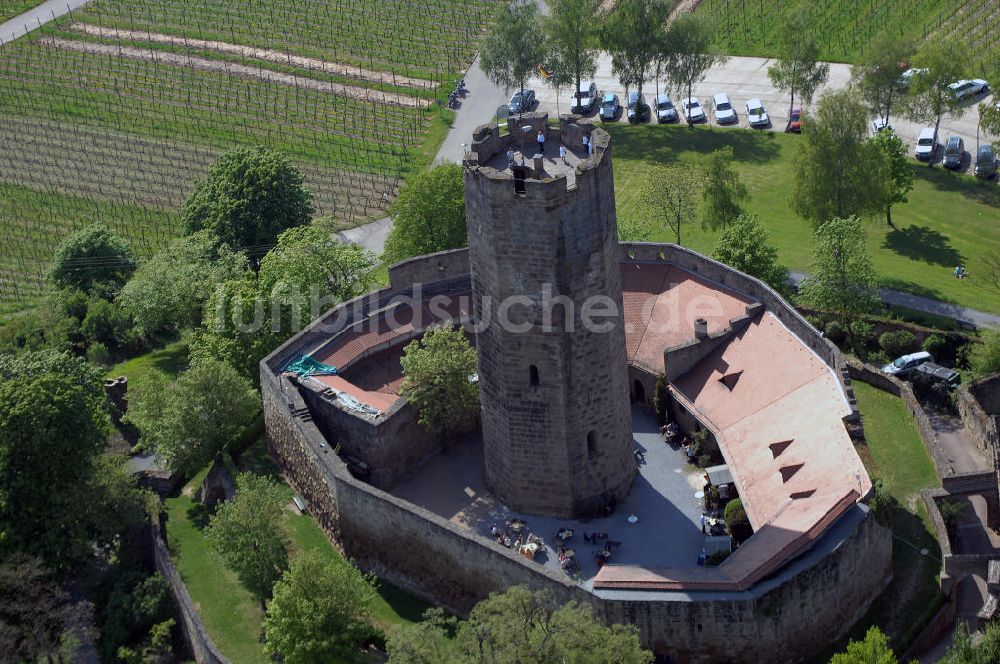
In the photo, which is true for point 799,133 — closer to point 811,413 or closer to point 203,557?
point 811,413

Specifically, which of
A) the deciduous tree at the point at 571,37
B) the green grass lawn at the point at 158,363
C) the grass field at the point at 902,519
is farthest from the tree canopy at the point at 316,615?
the deciduous tree at the point at 571,37

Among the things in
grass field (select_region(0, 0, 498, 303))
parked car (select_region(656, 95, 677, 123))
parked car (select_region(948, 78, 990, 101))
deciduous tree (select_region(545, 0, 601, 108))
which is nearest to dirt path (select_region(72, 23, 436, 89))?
grass field (select_region(0, 0, 498, 303))

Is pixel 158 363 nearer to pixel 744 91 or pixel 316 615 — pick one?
pixel 316 615

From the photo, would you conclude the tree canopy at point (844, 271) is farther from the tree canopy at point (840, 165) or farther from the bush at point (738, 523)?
the bush at point (738, 523)

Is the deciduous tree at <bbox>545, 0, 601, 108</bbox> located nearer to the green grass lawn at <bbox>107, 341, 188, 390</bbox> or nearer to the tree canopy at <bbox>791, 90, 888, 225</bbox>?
the tree canopy at <bbox>791, 90, 888, 225</bbox>

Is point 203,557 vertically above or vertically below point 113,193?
below

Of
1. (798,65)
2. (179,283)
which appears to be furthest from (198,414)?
(798,65)

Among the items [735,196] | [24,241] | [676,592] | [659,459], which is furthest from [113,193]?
[676,592]
